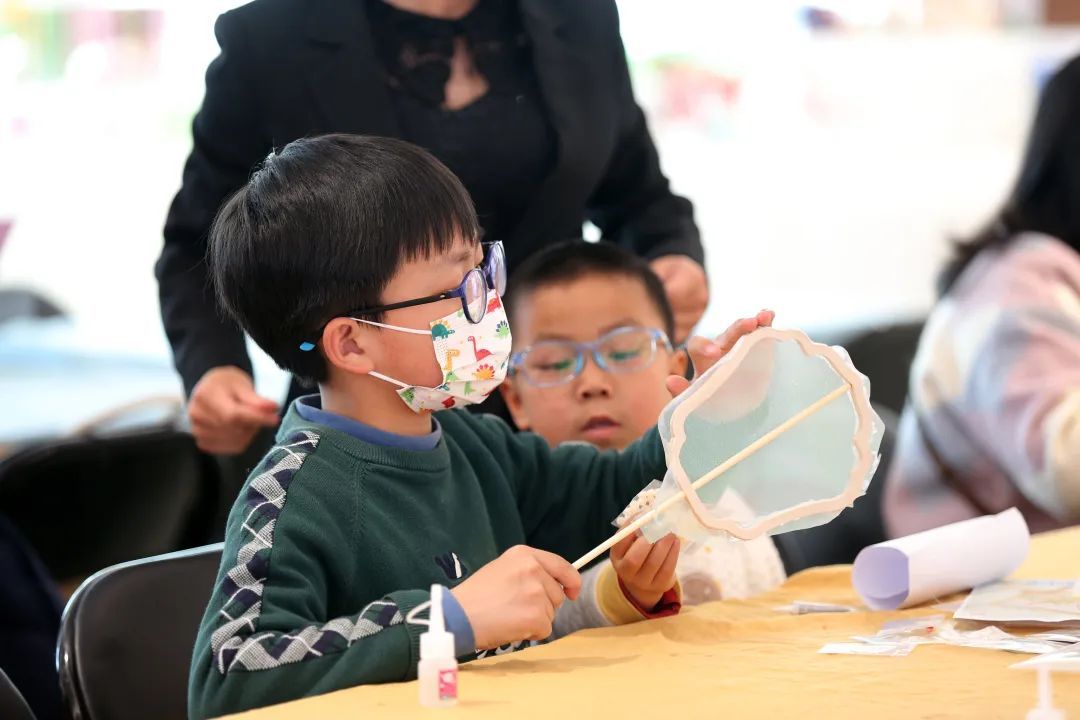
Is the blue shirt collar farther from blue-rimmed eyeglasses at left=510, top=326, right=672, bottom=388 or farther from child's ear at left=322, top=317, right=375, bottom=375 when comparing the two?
blue-rimmed eyeglasses at left=510, top=326, right=672, bottom=388

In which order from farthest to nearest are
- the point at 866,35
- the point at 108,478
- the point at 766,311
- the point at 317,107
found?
1. the point at 866,35
2. the point at 108,478
3. the point at 317,107
4. the point at 766,311

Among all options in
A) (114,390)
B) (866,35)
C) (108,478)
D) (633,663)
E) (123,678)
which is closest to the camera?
(633,663)

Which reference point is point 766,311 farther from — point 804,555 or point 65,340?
point 65,340

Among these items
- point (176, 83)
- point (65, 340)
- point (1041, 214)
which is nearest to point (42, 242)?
point (65, 340)

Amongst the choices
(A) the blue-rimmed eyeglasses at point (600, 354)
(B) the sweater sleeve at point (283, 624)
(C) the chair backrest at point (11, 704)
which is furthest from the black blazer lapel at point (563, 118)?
(C) the chair backrest at point (11, 704)

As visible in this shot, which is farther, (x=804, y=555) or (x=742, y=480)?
(x=804, y=555)

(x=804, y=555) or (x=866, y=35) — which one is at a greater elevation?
(x=866, y=35)

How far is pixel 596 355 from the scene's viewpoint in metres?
2.13

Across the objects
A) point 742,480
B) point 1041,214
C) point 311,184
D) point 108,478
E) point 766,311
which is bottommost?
point 108,478

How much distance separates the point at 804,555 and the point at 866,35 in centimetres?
257

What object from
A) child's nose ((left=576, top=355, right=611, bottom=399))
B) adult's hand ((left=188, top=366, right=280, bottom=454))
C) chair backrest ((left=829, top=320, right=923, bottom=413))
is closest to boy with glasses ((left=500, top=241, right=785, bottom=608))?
child's nose ((left=576, top=355, right=611, bottom=399))

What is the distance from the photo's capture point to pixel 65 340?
4145 mm

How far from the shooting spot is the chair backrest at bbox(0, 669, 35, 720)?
1568 millimetres

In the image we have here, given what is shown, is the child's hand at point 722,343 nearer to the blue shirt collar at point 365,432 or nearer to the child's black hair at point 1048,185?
the blue shirt collar at point 365,432
